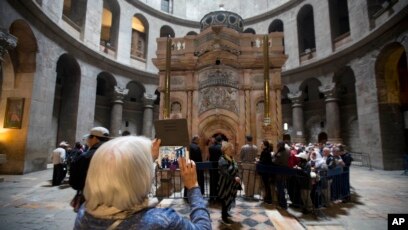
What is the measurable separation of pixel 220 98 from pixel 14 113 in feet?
30.8

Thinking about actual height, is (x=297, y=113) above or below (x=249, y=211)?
above

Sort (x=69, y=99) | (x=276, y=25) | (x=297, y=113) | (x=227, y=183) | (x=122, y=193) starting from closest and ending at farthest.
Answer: (x=122, y=193), (x=227, y=183), (x=69, y=99), (x=297, y=113), (x=276, y=25)

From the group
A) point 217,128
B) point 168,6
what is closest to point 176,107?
point 217,128

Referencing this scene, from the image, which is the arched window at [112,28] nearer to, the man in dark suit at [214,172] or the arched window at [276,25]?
the arched window at [276,25]

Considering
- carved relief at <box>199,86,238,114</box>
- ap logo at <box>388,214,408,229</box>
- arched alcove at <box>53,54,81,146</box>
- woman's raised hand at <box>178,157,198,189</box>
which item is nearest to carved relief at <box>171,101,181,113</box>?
carved relief at <box>199,86,238,114</box>

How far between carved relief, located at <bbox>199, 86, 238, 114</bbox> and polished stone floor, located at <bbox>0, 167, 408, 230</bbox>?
4659 mm

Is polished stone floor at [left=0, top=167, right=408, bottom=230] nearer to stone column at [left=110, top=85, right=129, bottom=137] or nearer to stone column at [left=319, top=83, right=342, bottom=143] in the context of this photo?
stone column at [left=319, top=83, right=342, bottom=143]

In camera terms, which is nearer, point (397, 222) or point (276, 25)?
point (397, 222)

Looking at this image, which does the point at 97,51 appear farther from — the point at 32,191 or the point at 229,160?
the point at 229,160

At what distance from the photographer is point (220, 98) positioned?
1008cm

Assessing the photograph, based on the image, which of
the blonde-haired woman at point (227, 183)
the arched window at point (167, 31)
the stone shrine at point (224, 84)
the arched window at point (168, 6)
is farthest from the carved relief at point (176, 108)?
the arched window at point (168, 6)

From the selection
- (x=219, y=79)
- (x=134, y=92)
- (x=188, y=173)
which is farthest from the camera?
(x=134, y=92)

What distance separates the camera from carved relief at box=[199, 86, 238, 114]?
33.0ft

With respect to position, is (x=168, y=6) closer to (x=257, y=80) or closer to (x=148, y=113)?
(x=148, y=113)
